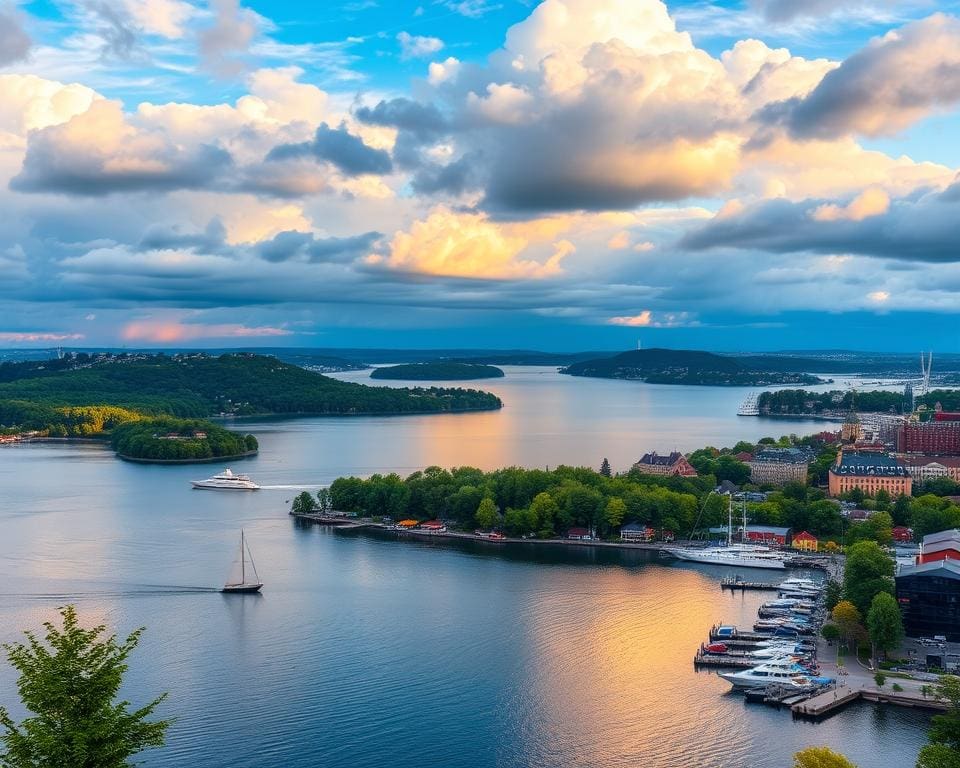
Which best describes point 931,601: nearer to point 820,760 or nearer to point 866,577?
point 866,577

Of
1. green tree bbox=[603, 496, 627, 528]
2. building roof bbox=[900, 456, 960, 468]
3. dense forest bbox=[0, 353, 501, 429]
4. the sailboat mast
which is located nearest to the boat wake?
green tree bbox=[603, 496, 627, 528]

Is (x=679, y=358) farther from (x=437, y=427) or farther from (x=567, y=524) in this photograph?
(x=567, y=524)

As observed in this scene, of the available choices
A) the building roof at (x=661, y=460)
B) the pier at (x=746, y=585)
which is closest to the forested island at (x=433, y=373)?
the building roof at (x=661, y=460)

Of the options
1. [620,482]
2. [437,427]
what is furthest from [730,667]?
[437,427]

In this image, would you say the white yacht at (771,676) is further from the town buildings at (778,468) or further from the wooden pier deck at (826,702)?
the town buildings at (778,468)

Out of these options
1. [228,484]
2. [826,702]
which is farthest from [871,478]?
[228,484]
